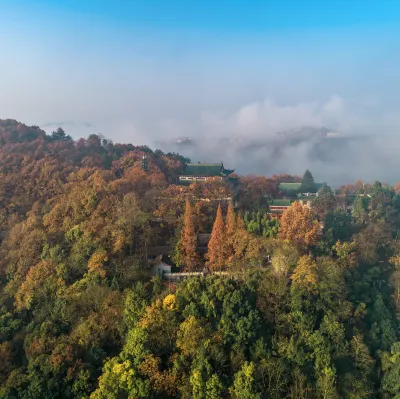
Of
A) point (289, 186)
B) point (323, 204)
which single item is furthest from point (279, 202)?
point (289, 186)

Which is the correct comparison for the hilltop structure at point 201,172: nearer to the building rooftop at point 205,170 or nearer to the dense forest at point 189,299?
the building rooftop at point 205,170

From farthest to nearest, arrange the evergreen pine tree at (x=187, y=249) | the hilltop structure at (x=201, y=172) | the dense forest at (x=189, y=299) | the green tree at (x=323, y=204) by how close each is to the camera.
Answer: the hilltop structure at (x=201, y=172) < the green tree at (x=323, y=204) < the evergreen pine tree at (x=187, y=249) < the dense forest at (x=189, y=299)

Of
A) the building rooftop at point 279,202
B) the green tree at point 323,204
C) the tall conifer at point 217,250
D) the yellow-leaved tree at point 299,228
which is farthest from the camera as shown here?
the building rooftop at point 279,202

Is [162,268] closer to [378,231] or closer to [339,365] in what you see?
[339,365]

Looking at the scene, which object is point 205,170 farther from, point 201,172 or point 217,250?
point 217,250

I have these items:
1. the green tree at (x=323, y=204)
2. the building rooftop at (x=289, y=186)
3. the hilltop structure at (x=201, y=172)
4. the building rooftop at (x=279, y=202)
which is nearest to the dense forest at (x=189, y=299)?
the green tree at (x=323, y=204)

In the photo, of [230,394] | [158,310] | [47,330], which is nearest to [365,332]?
[230,394]

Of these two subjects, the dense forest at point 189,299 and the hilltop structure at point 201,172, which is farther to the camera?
the hilltop structure at point 201,172
